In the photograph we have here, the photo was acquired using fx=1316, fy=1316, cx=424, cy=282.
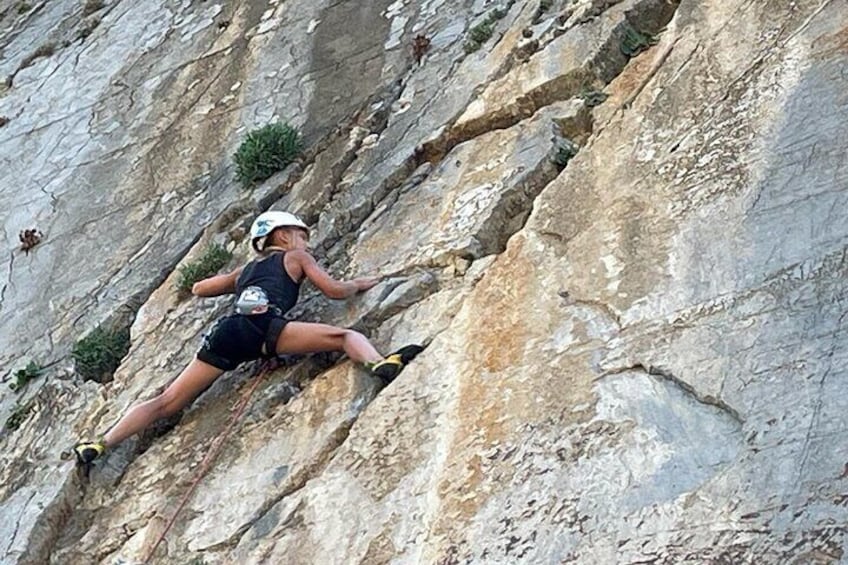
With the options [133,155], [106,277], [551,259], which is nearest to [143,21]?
[133,155]

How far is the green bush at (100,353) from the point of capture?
402 inches

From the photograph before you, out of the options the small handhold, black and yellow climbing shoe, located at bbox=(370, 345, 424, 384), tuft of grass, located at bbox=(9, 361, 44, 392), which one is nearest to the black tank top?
black and yellow climbing shoe, located at bbox=(370, 345, 424, 384)

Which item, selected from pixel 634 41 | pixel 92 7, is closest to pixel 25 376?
pixel 634 41

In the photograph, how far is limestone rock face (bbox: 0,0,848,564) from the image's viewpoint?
6609mm

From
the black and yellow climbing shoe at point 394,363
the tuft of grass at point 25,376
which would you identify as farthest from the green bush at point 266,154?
the black and yellow climbing shoe at point 394,363

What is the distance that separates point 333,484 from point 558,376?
4.77 ft

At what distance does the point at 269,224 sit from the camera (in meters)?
9.62

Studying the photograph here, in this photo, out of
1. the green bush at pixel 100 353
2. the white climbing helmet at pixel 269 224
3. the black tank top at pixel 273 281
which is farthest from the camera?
the green bush at pixel 100 353

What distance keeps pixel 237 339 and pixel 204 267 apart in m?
1.87

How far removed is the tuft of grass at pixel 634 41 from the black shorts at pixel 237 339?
3.46 m

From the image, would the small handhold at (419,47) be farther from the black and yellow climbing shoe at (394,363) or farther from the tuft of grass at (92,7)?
the tuft of grass at (92,7)

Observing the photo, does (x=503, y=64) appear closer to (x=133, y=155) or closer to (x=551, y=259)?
(x=551, y=259)

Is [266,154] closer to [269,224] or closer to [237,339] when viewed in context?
[269,224]

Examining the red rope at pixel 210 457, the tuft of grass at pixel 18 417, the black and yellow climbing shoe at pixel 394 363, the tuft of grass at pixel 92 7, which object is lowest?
the red rope at pixel 210 457
